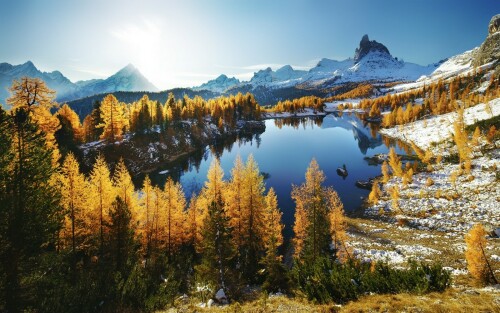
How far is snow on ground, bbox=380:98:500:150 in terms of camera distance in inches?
3903

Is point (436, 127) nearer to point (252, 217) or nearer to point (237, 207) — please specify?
point (252, 217)

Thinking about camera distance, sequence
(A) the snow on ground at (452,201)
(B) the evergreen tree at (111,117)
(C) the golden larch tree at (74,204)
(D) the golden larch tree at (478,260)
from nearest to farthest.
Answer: (D) the golden larch tree at (478,260) < (C) the golden larch tree at (74,204) < (A) the snow on ground at (452,201) < (B) the evergreen tree at (111,117)

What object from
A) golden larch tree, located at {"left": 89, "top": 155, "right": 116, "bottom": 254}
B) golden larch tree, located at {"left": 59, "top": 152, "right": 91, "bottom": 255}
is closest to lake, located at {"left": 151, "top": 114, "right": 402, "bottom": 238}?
golden larch tree, located at {"left": 89, "top": 155, "right": 116, "bottom": 254}

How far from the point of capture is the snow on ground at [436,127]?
99125 mm

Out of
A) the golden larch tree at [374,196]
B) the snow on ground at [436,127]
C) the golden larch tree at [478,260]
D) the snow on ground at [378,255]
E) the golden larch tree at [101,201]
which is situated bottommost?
the snow on ground at [378,255]

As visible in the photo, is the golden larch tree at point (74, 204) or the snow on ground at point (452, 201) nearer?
the golden larch tree at point (74, 204)

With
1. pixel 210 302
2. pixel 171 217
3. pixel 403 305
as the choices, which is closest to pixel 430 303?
pixel 403 305

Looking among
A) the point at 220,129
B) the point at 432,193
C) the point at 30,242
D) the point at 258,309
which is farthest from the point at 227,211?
the point at 220,129

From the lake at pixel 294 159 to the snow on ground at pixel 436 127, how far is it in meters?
12.0

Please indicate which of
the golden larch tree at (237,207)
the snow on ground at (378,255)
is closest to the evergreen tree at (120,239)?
the golden larch tree at (237,207)

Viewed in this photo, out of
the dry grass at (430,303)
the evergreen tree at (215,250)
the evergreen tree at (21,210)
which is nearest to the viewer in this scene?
the dry grass at (430,303)

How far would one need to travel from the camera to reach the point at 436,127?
378ft

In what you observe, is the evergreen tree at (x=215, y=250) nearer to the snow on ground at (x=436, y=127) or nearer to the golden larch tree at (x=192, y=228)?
the golden larch tree at (x=192, y=228)

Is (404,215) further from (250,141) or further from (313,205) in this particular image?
(250,141)
